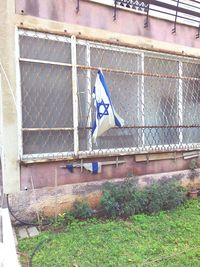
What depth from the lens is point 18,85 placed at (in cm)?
386

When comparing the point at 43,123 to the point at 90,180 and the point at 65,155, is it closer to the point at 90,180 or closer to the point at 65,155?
the point at 65,155

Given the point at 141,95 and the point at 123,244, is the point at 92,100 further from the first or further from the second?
the point at 123,244

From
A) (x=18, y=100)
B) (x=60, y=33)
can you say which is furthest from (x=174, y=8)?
(x=18, y=100)

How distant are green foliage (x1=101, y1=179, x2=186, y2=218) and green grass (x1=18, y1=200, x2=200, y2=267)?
192 millimetres

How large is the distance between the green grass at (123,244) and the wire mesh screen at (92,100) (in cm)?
121

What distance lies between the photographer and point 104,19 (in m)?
4.59

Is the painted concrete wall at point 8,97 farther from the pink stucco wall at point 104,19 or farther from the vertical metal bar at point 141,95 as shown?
the vertical metal bar at point 141,95

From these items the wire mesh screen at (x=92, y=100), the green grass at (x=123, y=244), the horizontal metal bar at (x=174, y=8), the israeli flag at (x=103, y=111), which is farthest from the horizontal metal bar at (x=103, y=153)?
the horizontal metal bar at (x=174, y=8)

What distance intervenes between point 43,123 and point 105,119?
3.47 ft

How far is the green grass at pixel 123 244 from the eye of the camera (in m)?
3.09

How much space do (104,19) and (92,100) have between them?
4.74 feet

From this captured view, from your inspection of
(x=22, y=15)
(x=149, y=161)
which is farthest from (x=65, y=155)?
(x=22, y=15)

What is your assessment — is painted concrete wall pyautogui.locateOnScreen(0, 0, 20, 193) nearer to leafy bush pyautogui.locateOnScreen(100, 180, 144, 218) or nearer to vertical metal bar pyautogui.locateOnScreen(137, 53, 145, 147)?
leafy bush pyautogui.locateOnScreen(100, 180, 144, 218)

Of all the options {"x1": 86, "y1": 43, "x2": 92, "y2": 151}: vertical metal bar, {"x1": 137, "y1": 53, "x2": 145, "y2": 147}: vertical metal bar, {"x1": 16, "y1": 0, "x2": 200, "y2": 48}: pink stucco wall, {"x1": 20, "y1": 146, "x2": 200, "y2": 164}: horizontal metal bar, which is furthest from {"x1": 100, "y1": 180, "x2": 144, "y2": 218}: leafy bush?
{"x1": 16, "y1": 0, "x2": 200, "y2": 48}: pink stucco wall
